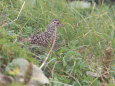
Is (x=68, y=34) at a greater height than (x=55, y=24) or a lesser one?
lesser

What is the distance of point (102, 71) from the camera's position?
6.17ft

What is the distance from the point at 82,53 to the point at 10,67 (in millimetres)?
682

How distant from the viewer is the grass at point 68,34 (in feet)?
5.94

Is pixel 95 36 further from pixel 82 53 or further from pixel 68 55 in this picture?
pixel 68 55

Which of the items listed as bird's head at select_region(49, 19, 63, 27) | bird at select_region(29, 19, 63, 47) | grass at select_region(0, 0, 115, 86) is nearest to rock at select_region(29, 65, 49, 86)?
grass at select_region(0, 0, 115, 86)

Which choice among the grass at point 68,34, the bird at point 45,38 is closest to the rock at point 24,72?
the grass at point 68,34

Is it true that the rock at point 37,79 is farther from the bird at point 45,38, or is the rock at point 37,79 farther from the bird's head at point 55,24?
the bird's head at point 55,24

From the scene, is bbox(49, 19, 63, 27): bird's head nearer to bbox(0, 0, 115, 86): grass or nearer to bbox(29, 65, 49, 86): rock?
bbox(0, 0, 115, 86): grass

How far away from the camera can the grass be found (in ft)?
5.94

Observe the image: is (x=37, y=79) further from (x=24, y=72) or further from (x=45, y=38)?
(x=45, y=38)

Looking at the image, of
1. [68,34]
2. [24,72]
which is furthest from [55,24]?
[24,72]

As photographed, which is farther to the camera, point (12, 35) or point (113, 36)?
point (113, 36)

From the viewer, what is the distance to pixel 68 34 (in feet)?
7.52

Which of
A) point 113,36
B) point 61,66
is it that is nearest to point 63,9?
point 113,36
